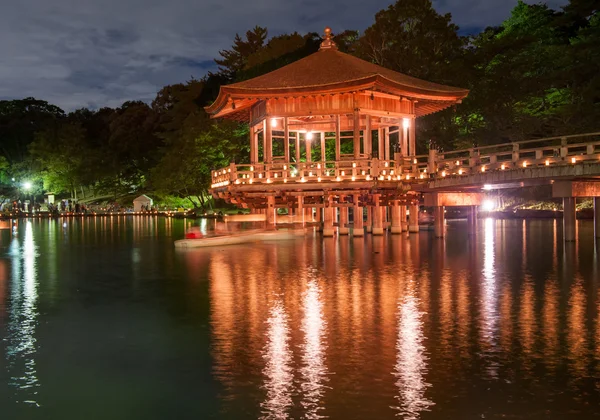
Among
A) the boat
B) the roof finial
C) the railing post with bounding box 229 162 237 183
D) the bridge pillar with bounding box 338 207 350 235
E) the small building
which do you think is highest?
the roof finial

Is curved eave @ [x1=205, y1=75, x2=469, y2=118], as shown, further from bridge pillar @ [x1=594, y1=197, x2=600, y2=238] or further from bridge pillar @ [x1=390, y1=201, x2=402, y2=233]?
bridge pillar @ [x1=594, y1=197, x2=600, y2=238]

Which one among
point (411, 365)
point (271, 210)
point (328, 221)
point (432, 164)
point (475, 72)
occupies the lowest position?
point (411, 365)

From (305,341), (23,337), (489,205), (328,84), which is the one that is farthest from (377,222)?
(489,205)

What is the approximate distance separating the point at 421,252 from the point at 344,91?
33.3 feet

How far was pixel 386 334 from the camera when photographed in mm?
13328

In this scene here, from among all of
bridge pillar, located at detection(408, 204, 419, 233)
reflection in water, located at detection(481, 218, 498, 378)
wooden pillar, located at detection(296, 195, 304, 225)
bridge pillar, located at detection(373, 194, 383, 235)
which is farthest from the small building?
reflection in water, located at detection(481, 218, 498, 378)

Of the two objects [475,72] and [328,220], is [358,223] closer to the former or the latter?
[328,220]

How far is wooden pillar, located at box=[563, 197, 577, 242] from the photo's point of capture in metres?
30.4

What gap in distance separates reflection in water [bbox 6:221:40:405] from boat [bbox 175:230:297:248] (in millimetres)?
9082

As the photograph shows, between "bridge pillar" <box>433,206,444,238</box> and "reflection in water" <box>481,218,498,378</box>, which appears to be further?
"bridge pillar" <box>433,206,444,238</box>

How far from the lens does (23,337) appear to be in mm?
13648

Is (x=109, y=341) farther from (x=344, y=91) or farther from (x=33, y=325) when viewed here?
(x=344, y=91)

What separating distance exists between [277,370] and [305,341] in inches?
76.1

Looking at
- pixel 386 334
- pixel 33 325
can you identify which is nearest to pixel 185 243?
pixel 33 325
